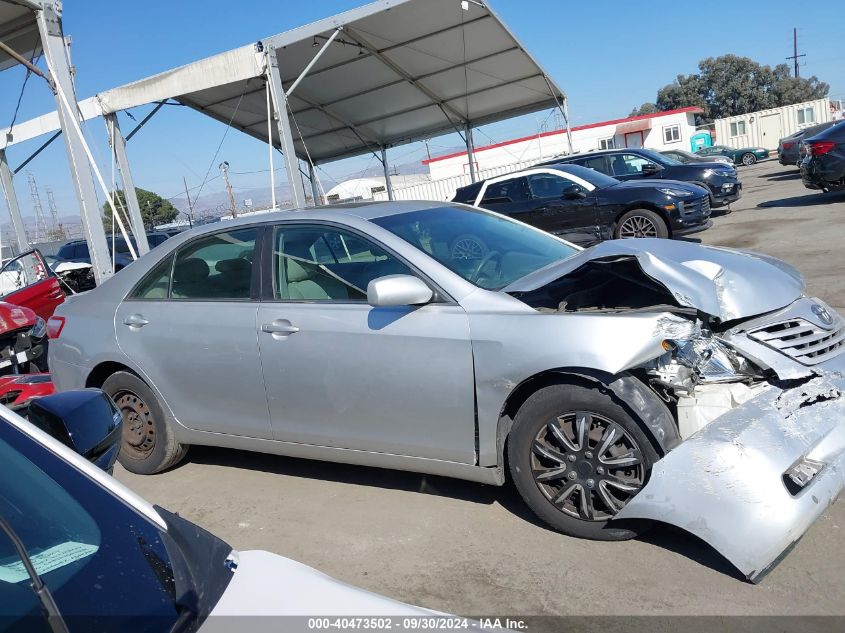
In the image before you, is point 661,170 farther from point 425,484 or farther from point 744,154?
point 744,154

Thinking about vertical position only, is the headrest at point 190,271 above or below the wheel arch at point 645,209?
above

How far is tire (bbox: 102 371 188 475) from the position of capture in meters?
4.61

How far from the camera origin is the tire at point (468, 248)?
3.97 meters

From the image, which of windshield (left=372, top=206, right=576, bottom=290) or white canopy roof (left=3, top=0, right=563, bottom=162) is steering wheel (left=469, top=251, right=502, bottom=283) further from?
white canopy roof (left=3, top=0, right=563, bottom=162)

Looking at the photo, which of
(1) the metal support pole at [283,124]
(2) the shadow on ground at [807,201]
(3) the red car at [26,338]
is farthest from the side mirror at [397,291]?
(2) the shadow on ground at [807,201]

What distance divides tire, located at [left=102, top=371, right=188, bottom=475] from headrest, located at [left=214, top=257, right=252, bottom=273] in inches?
35.6

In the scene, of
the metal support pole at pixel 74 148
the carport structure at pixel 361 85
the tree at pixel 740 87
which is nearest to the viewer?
the metal support pole at pixel 74 148

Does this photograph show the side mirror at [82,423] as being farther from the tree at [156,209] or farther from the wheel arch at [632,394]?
the tree at [156,209]

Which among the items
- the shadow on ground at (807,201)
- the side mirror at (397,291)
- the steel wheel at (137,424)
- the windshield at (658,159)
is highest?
the windshield at (658,159)

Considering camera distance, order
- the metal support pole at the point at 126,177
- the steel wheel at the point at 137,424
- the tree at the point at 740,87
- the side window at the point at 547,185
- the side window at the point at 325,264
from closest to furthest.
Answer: the side window at the point at 325,264 < the steel wheel at the point at 137,424 < the side window at the point at 547,185 < the metal support pole at the point at 126,177 < the tree at the point at 740,87

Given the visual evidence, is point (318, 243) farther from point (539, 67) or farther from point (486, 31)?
point (539, 67)

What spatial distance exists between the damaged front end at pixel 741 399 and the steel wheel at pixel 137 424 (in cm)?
260

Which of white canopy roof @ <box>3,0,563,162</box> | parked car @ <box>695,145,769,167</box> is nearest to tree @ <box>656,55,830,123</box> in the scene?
parked car @ <box>695,145,769,167</box>

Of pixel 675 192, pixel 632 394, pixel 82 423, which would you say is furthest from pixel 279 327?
pixel 675 192
